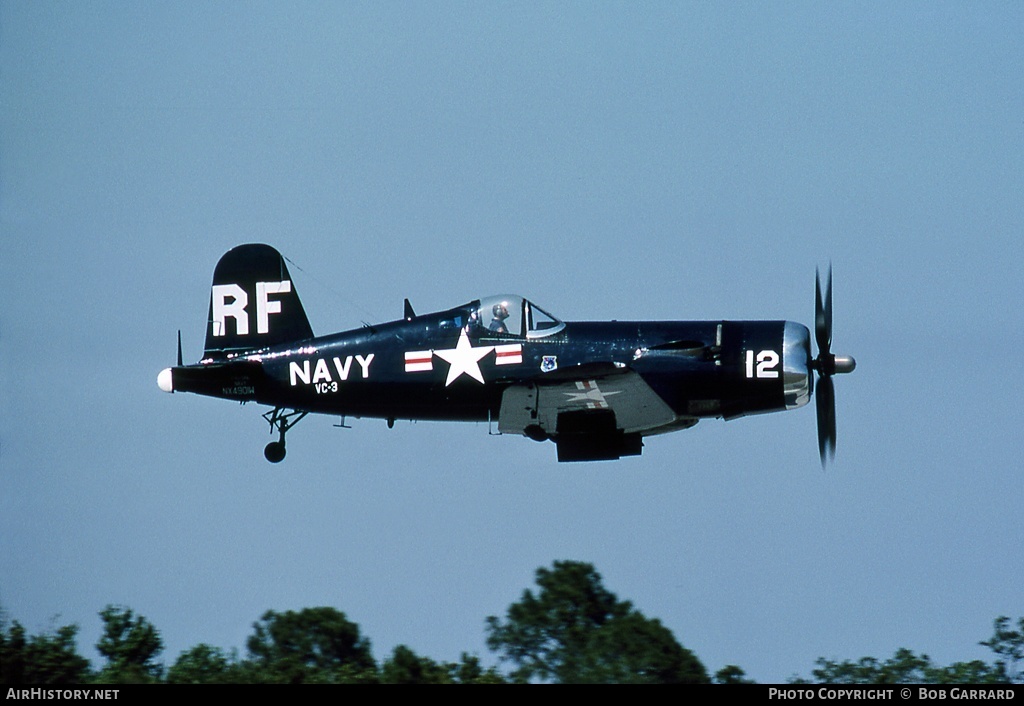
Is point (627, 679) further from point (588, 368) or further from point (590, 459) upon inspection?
point (588, 368)

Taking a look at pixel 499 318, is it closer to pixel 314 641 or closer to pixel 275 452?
pixel 275 452

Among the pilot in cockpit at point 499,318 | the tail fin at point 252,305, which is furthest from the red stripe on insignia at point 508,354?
the tail fin at point 252,305

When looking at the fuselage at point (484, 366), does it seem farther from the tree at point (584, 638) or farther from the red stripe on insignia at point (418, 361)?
the tree at point (584, 638)

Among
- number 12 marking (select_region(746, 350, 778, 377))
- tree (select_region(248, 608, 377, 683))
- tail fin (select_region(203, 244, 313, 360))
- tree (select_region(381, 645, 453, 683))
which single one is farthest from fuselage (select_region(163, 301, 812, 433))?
tree (select_region(248, 608, 377, 683))

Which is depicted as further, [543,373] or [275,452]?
[275,452]

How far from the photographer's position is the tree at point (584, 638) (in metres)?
21.5

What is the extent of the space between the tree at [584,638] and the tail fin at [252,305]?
17.5 ft

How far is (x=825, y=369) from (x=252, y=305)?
A: 7355 mm

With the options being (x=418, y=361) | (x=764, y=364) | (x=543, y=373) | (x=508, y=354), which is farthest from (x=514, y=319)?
(x=764, y=364)

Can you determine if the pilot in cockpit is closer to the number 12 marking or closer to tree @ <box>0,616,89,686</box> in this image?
the number 12 marking

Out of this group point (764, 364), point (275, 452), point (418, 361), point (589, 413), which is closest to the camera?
point (764, 364)

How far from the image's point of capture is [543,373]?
19.4 m
